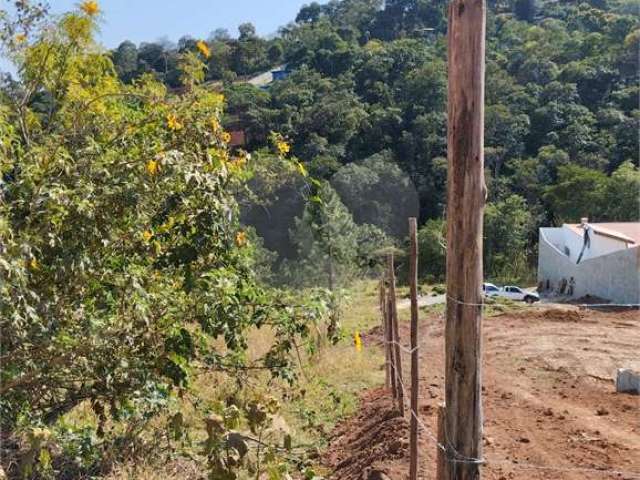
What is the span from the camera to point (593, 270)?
2034cm

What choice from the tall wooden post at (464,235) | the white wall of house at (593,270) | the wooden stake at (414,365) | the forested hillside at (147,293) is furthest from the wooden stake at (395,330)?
the white wall of house at (593,270)

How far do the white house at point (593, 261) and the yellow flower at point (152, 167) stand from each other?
1716cm

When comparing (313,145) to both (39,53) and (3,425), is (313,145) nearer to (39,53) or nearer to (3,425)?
(39,53)

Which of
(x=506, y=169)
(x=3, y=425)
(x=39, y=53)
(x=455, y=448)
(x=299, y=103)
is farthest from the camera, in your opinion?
(x=299, y=103)

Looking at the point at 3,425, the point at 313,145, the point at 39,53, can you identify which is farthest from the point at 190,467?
the point at 313,145

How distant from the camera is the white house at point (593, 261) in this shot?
18.6 metres

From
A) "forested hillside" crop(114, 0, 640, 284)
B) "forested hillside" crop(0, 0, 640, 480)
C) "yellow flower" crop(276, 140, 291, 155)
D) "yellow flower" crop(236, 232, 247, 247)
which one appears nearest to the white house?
"forested hillside" crop(114, 0, 640, 284)

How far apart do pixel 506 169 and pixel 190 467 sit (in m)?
→ 35.1

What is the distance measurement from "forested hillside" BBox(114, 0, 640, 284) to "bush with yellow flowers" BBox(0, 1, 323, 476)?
2020 centimetres

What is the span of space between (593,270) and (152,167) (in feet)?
63.9

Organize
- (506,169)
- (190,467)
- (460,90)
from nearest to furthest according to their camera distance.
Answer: (460,90), (190,467), (506,169)

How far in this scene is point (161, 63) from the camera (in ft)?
143

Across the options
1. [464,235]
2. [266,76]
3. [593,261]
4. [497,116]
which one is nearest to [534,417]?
[464,235]

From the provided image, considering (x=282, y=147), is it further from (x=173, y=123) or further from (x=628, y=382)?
(x=628, y=382)
